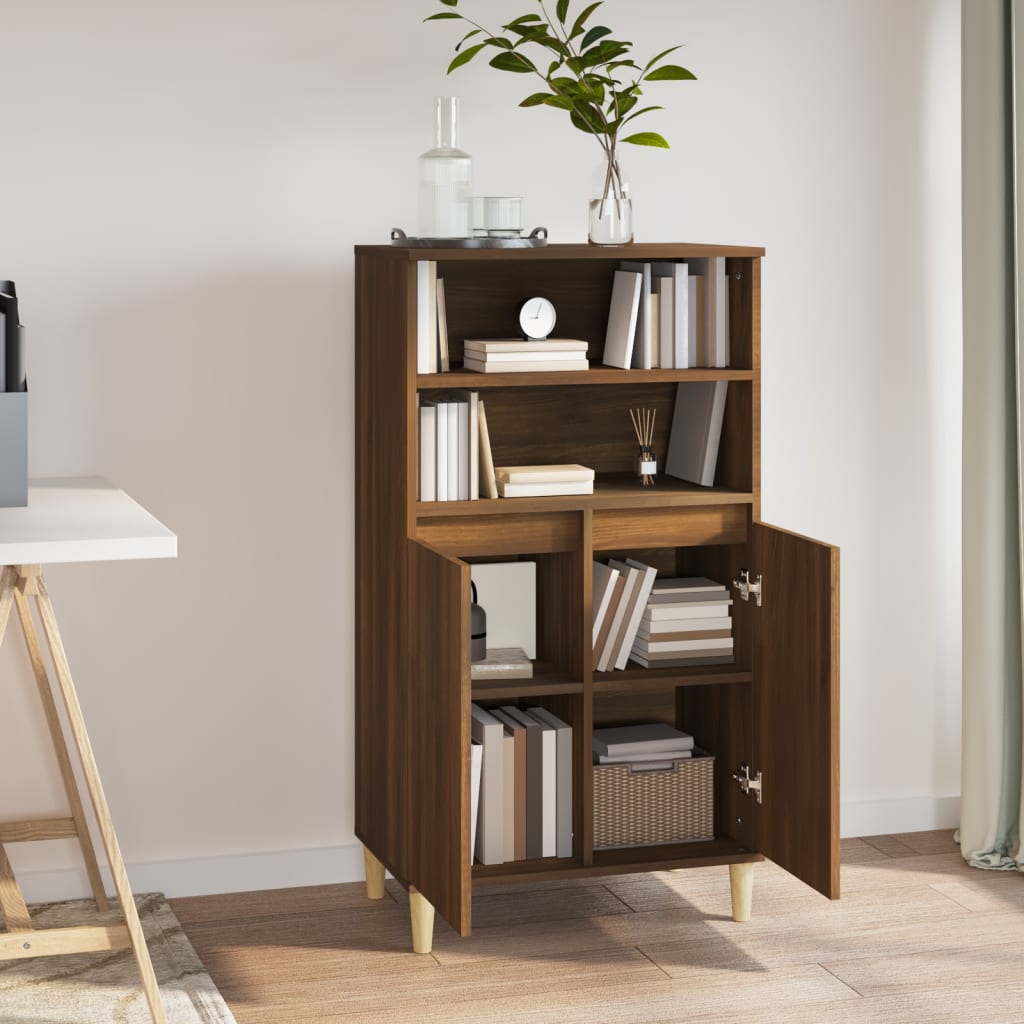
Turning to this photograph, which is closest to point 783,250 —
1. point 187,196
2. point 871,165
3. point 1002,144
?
point 871,165

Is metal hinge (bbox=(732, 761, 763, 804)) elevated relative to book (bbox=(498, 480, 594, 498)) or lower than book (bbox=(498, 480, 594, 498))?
lower

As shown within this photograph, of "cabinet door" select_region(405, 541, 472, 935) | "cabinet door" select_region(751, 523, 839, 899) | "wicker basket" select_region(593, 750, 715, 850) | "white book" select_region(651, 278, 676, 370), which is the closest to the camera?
"cabinet door" select_region(405, 541, 472, 935)

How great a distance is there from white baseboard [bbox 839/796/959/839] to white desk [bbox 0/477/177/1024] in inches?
69.0

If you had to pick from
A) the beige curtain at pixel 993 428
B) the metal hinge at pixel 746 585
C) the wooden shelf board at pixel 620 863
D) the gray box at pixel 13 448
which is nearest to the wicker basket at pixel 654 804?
the wooden shelf board at pixel 620 863

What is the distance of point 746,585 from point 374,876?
98 centimetres

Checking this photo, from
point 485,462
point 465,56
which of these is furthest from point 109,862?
point 465,56

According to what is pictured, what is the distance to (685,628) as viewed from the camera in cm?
307

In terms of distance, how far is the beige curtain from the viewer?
3.34 m

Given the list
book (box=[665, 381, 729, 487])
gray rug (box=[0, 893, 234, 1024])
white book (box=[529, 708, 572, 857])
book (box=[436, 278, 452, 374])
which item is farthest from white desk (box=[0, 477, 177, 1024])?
book (box=[665, 381, 729, 487])

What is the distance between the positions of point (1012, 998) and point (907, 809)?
0.97m

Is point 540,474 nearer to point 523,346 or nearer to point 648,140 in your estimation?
point 523,346

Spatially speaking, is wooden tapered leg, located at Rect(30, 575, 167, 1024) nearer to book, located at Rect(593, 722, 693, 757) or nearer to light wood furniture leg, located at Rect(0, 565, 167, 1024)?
light wood furniture leg, located at Rect(0, 565, 167, 1024)

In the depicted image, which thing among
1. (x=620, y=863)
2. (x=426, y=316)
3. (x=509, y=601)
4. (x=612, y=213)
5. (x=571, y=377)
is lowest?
(x=620, y=863)

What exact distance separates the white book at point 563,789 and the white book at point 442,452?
1.71 feet
